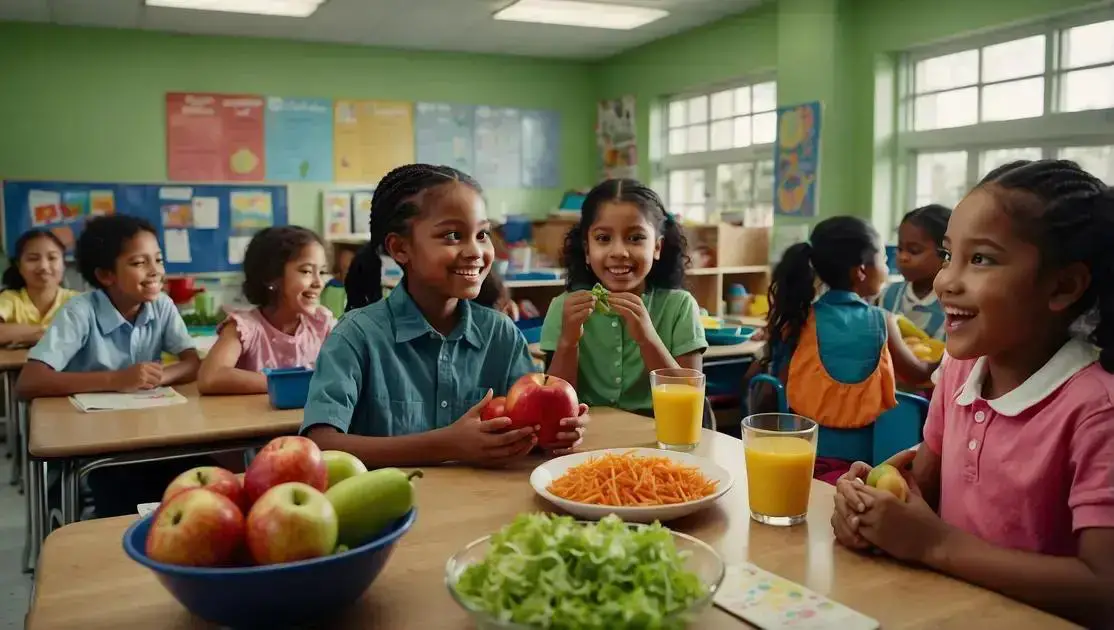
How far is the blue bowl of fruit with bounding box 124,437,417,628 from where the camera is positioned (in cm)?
84

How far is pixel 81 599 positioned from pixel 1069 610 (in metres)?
1.12

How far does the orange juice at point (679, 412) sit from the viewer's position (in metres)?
1.64

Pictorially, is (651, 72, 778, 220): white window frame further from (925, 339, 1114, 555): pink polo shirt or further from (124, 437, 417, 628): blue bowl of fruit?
(124, 437, 417, 628): blue bowl of fruit

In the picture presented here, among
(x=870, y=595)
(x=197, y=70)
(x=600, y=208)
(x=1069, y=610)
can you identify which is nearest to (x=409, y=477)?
(x=870, y=595)

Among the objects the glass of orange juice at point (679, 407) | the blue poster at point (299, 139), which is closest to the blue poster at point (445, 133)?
the blue poster at point (299, 139)

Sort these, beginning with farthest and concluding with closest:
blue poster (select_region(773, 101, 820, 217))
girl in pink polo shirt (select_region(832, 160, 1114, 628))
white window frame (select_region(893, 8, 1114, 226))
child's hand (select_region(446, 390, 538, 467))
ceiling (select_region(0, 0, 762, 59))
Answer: ceiling (select_region(0, 0, 762, 59)) < blue poster (select_region(773, 101, 820, 217)) < white window frame (select_region(893, 8, 1114, 226)) < child's hand (select_region(446, 390, 538, 467)) < girl in pink polo shirt (select_region(832, 160, 1114, 628))

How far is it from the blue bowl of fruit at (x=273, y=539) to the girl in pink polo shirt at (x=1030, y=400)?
0.61 m

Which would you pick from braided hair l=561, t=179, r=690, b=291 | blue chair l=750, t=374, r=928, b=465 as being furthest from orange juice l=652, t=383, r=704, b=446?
blue chair l=750, t=374, r=928, b=465

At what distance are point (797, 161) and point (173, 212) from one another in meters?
4.26

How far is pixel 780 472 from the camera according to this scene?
124 cm

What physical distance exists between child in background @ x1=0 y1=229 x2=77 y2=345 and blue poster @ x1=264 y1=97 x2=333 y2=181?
2121mm

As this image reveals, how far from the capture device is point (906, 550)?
1.08 meters

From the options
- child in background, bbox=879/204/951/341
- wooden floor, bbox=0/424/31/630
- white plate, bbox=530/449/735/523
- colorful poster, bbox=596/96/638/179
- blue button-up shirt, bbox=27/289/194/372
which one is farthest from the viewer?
colorful poster, bbox=596/96/638/179

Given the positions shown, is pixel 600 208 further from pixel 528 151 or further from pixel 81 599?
pixel 528 151
